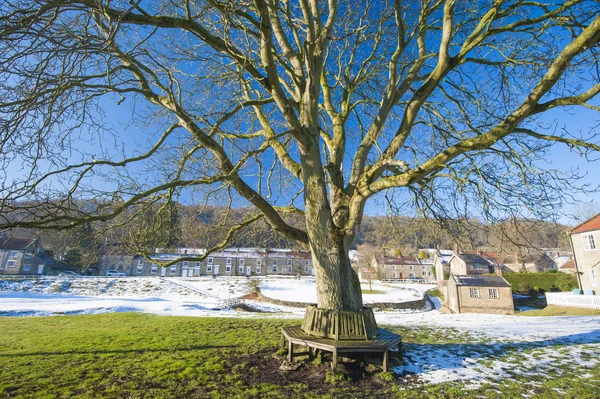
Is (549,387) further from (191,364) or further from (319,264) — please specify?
(191,364)

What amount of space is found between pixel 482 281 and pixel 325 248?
32.2 metres

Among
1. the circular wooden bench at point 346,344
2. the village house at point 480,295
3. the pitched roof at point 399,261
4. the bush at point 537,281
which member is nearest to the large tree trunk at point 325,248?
the circular wooden bench at point 346,344

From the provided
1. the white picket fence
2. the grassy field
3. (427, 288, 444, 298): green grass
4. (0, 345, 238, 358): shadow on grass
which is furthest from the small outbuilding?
(0, 345, 238, 358): shadow on grass

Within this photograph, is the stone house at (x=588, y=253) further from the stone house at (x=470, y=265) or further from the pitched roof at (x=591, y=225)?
the stone house at (x=470, y=265)

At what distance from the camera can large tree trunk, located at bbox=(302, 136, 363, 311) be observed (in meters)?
5.77

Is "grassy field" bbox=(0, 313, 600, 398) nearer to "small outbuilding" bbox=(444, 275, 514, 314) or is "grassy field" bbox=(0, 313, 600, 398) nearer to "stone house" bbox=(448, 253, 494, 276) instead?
"small outbuilding" bbox=(444, 275, 514, 314)

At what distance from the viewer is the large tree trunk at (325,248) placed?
577cm

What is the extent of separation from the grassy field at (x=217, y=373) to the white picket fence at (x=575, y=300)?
18.1m

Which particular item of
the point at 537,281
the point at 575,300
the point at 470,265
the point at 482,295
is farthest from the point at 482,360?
the point at 470,265

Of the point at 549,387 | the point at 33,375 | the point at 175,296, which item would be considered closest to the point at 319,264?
the point at 549,387

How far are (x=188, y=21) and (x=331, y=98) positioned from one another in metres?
4.27

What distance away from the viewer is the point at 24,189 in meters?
4.26

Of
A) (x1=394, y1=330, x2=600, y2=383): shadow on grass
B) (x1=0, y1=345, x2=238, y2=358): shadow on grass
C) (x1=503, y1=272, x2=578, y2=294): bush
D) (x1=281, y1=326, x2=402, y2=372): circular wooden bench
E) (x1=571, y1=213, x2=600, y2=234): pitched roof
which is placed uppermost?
(x1=571, y1=213, x2=600, y2=234): pitched roof

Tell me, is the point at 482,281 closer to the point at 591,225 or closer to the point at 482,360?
the point at 591,225
